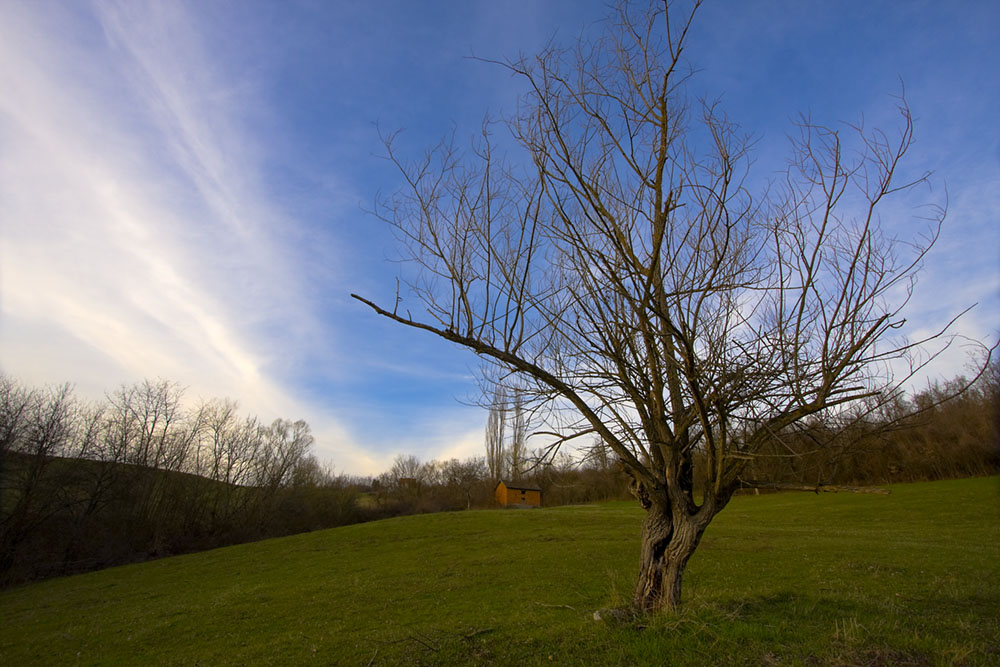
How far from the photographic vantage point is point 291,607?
12.2 m

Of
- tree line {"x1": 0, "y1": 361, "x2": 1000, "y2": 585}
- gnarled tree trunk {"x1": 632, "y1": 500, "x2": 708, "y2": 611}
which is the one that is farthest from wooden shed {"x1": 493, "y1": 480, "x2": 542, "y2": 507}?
gnarled tree trunk {"x1": 632, "y1": 500, "x2": 708, "y2": 611}

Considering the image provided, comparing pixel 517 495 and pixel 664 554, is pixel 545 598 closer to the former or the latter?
pixel 664 554

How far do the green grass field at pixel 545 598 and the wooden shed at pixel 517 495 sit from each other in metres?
20.8

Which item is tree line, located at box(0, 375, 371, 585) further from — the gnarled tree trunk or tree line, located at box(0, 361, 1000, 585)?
the gnarled tree trunk

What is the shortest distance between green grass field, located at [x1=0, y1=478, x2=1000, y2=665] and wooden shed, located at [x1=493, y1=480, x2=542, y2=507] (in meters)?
20.8

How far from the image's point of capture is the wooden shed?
5112cm

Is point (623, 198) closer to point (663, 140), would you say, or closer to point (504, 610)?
point (663, 140)

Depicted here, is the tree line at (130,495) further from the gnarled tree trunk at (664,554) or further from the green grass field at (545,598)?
the gnarled tree trunk at (664,554)

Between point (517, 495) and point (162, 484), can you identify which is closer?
point (162, 484)

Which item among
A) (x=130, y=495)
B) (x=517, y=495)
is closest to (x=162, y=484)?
(x=130, y=495)

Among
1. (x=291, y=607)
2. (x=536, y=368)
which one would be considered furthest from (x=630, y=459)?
(x=291, y=607)

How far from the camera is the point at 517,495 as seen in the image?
2046 inches

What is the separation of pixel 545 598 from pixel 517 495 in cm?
4261

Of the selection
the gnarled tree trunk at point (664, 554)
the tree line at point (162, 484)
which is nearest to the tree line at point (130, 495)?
the tree line at point (162, 484)
